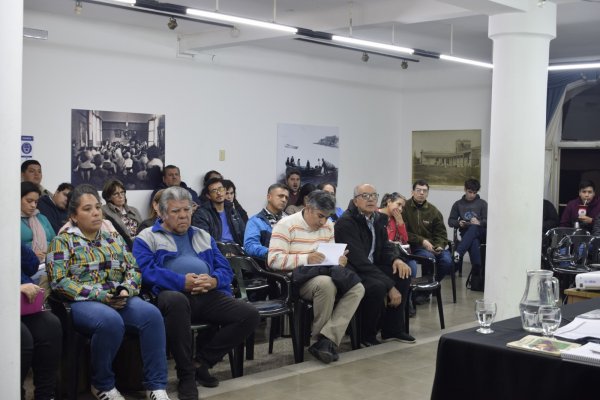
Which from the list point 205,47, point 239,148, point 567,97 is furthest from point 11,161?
point 567,97

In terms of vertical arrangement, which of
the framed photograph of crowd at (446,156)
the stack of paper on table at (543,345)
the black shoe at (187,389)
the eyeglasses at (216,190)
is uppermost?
the framed photograph of crowd at (446,156)

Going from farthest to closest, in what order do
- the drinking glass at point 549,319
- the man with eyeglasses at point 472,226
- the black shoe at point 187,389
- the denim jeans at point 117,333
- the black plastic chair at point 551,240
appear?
the man with eyeglasses at point 472,226 < the black plastic chair at point 551,240 < the black shoe at point 187,389 < the denim jeans at point 117,333 < the drinking glass at point 549,319

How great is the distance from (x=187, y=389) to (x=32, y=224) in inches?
88.3

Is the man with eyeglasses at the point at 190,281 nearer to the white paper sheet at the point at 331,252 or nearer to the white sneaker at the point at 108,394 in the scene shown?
the white sneaker at the point at 108,394

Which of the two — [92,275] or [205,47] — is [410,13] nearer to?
[205,47]

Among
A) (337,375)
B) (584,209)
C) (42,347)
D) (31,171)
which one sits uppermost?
(31,171)

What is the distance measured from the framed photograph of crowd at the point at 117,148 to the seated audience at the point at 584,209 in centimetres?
542

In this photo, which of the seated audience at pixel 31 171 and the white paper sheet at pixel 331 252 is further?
the seated audience at pixel 31 171

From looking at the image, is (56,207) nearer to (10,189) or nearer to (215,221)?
(215,221)

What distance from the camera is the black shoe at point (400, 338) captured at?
6262 millimetres

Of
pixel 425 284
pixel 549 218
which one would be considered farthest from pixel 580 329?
pixel 549 218

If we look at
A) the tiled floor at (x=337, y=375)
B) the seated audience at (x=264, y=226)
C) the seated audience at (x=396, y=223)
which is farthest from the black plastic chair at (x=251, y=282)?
the seated audience at (x=396, y=223)

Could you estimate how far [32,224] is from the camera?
236 inches

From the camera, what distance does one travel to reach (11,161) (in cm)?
352
